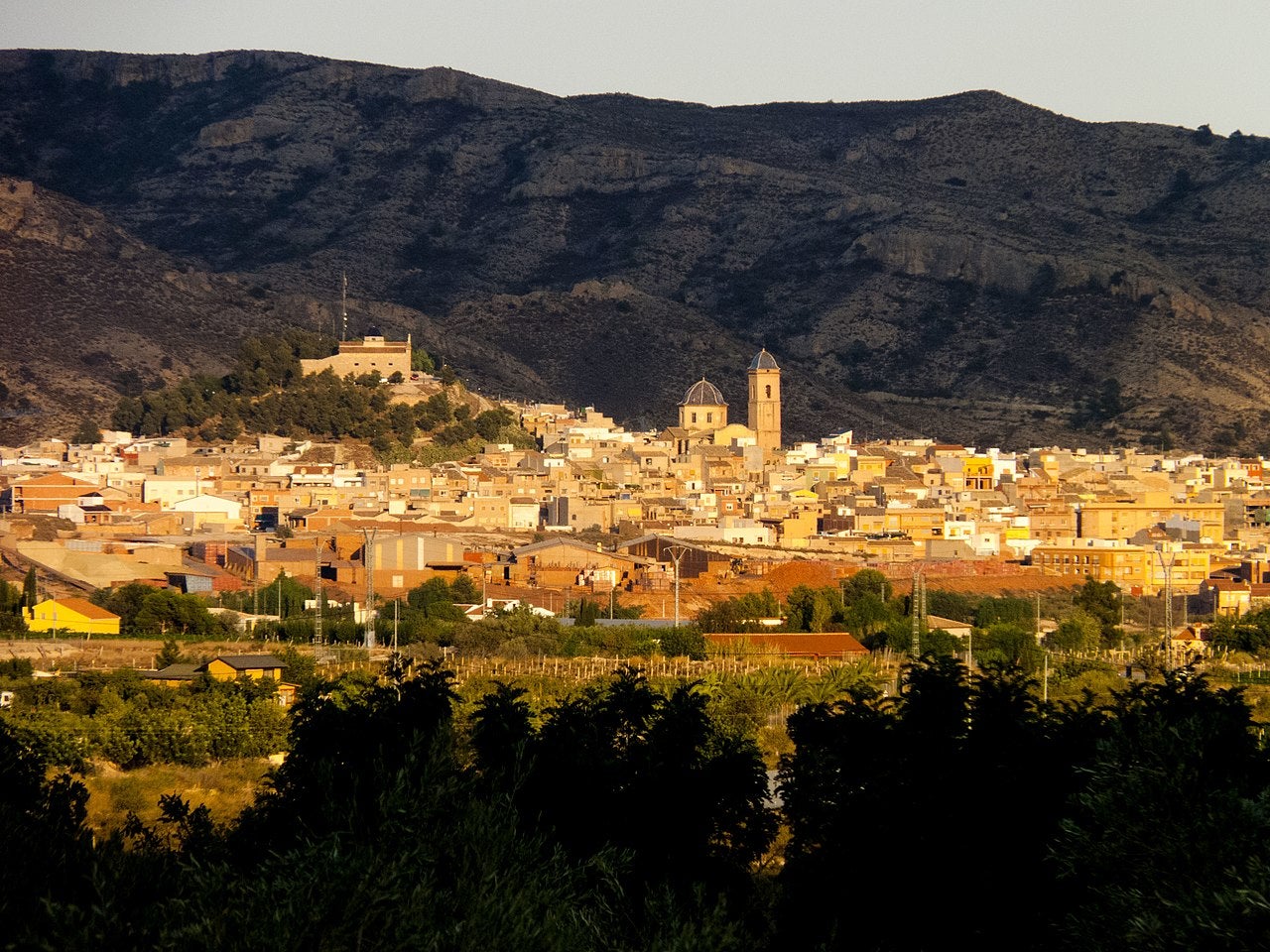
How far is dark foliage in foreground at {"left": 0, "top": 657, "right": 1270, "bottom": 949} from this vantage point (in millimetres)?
14852

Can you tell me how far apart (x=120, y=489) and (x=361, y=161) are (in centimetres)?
11403

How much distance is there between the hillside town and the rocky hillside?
2761 centimetres

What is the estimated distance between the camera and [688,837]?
22.6 m

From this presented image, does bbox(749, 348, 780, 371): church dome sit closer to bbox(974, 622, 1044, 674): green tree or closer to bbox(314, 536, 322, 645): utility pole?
bbox(314, 536, 322, 645): utility pole

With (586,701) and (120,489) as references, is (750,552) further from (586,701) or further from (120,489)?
(586,701)

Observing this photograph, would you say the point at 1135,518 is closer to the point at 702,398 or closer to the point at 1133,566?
the point at 1133,566

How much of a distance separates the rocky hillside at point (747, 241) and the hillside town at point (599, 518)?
→ 27.6 meters

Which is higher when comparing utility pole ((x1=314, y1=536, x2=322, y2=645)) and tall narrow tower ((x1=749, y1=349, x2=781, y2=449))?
tall narrow tower ((x1=749, y1=349, x2=781, y2=449))

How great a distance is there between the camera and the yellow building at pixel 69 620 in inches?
1940

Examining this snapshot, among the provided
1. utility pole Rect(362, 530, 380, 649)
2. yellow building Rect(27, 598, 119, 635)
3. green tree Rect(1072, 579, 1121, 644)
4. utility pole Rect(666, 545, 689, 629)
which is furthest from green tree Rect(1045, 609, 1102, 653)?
yellow building Rect(27, 598, 119, 635)

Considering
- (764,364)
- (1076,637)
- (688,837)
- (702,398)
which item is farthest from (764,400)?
(688,837)

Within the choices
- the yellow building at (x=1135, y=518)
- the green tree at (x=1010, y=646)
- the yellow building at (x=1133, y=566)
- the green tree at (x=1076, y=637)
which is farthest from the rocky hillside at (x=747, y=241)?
the green tree at (x=1010, y=646)

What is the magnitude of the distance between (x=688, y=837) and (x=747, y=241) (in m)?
145

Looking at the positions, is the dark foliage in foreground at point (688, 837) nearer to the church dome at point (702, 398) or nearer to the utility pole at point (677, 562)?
the utility pole at point (677, 562)
